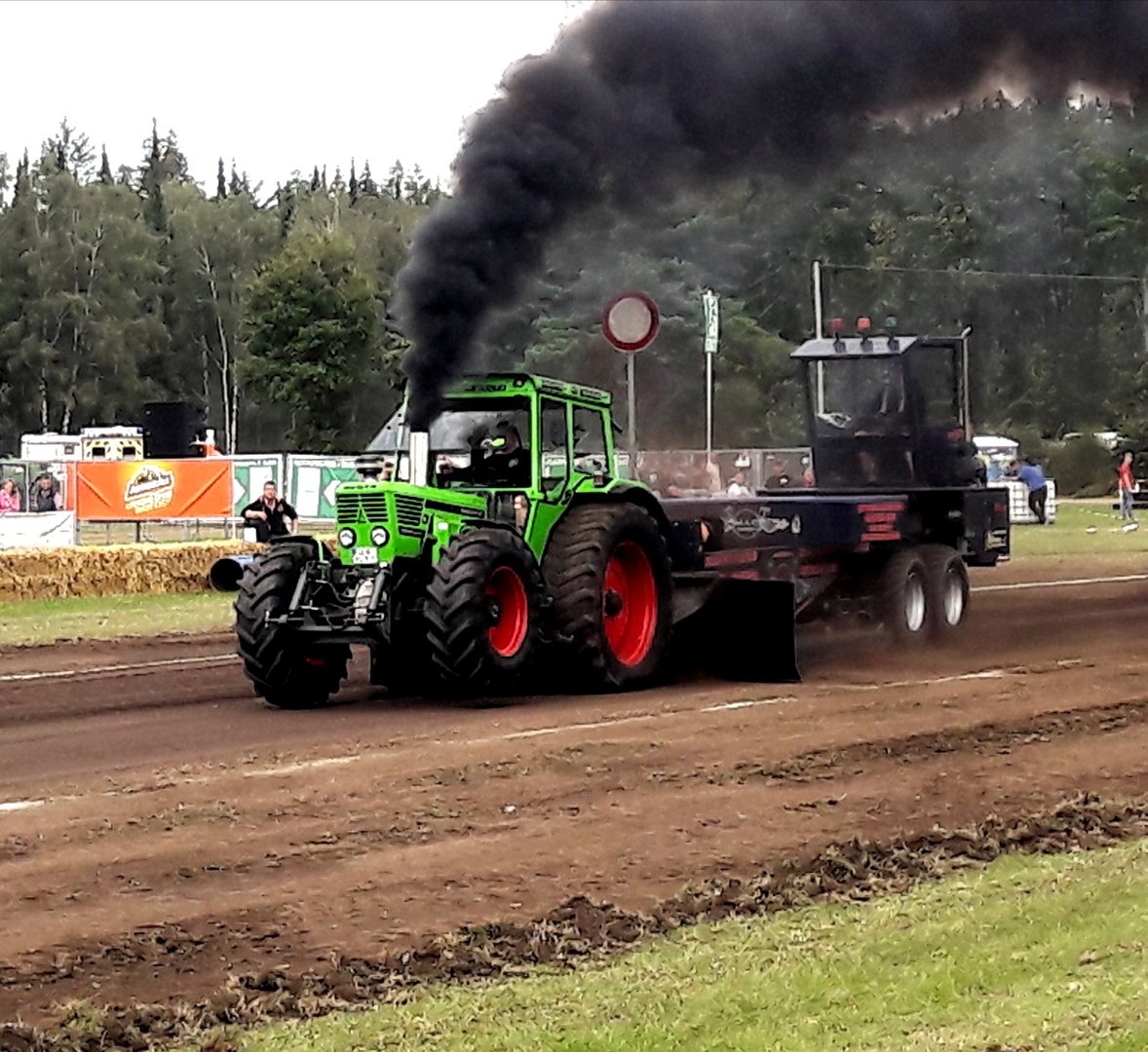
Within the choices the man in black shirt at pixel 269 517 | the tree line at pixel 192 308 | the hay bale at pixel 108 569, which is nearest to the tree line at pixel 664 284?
the tree line at pixel 192 308

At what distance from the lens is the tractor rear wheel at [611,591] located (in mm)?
12758

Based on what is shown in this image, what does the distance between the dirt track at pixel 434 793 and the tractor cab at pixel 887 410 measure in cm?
429

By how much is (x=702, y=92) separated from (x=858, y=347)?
4301mm

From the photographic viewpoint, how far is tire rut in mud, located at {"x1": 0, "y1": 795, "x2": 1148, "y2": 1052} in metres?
5.71

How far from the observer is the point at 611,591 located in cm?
1341

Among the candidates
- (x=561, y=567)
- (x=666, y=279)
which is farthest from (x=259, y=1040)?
(x=666, y=279)

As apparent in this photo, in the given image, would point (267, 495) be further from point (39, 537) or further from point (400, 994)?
point (400, 994)

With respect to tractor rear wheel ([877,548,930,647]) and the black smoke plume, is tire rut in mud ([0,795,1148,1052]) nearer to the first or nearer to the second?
the black smoke plume

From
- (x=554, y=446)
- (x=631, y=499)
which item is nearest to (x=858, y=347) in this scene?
(x=631, y=499)

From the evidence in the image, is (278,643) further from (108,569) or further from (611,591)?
(108,569)

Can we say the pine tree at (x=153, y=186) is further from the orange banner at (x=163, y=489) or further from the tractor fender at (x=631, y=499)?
the tractor fender at (x=631, y=499)

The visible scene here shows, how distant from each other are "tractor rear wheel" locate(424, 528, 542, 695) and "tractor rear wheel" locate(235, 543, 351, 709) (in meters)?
0.95

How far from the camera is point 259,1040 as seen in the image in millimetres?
5555

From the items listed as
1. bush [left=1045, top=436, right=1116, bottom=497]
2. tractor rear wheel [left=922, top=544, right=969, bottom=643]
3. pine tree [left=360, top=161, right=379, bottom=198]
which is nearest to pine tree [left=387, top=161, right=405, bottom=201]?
pine tree [left=360, top=161, right=379, bottom=198]
